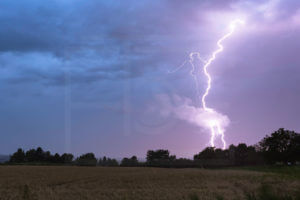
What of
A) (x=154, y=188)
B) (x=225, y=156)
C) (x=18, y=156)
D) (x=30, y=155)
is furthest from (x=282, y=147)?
(x=18, y=156)

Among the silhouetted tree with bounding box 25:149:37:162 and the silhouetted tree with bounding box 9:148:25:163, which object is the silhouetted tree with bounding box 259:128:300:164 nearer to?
the silhouetted tree with bounding box 25:149:37:162

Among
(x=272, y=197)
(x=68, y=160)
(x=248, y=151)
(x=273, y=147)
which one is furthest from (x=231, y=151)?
(x=272, y=197)

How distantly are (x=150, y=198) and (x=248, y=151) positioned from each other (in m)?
95.5

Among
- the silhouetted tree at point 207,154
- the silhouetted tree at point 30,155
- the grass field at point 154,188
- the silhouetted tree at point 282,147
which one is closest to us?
the grass field at point 154,188

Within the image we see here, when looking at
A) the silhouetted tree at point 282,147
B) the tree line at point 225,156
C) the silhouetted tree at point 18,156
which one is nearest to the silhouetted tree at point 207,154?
the tree line at point 225,156

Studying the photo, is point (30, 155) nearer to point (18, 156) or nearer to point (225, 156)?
point (18, 156)

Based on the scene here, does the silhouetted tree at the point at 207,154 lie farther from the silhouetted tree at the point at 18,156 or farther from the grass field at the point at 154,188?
the grass field at the point at 154,188

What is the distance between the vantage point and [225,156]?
370 feet

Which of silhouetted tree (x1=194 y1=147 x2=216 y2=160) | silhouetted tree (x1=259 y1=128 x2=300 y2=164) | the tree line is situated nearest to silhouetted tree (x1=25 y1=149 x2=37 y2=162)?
the tree line

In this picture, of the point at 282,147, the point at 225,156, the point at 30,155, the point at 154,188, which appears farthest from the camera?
the point at 30,155

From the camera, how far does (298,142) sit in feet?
262

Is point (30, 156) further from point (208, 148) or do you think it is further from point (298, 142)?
point (298, 142)

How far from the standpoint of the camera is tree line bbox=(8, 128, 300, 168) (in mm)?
78463

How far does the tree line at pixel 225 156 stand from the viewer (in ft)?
257
